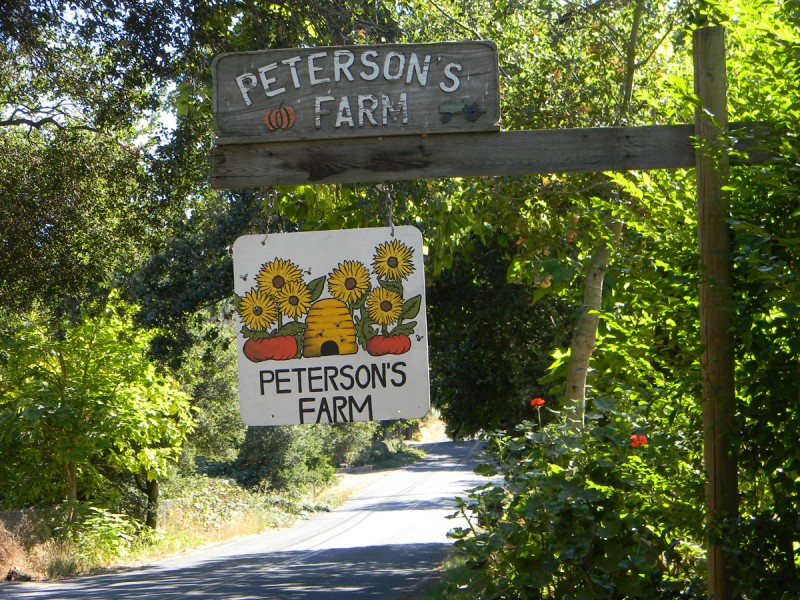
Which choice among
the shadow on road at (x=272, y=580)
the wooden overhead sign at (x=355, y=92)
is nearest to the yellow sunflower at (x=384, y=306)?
the wooden overhead sign at (x=355, y=92)

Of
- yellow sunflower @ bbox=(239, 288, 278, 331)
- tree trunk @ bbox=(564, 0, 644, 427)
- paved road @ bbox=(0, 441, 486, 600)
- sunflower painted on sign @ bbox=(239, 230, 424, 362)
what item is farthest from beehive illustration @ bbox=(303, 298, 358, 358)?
paved road @ bbox=(0, 441, 486, 600)

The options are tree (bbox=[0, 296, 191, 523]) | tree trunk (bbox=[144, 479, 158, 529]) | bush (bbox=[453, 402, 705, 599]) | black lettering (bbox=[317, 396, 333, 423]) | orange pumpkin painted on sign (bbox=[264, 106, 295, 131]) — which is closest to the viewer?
black lettering (bbox=[317, 396, 333, 423])

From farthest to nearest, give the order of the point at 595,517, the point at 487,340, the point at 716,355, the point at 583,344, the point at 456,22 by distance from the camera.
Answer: the point at 487,340, the point at 583,344, the point at 456,22, the point at 595,517, the point at 716,355

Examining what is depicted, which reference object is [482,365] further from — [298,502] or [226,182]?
[298,502]

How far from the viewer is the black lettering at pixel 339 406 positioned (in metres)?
3.40

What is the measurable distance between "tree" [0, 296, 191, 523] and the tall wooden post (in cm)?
1570

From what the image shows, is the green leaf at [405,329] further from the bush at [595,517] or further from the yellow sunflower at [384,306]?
the bush at [595,517]

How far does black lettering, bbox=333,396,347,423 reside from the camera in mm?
3396

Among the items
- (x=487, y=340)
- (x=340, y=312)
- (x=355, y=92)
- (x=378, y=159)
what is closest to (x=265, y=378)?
(x=340, y=312)

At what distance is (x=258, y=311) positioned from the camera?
3453 millimetres

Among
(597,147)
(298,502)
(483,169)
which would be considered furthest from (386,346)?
(298,502)

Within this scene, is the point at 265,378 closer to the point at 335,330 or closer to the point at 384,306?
the point at 335,330

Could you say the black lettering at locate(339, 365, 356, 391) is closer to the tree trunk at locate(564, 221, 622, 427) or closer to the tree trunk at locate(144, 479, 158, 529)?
the tree trunk at locate(564, 221, 622, 427)

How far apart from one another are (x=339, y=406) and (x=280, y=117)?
1182 mm
